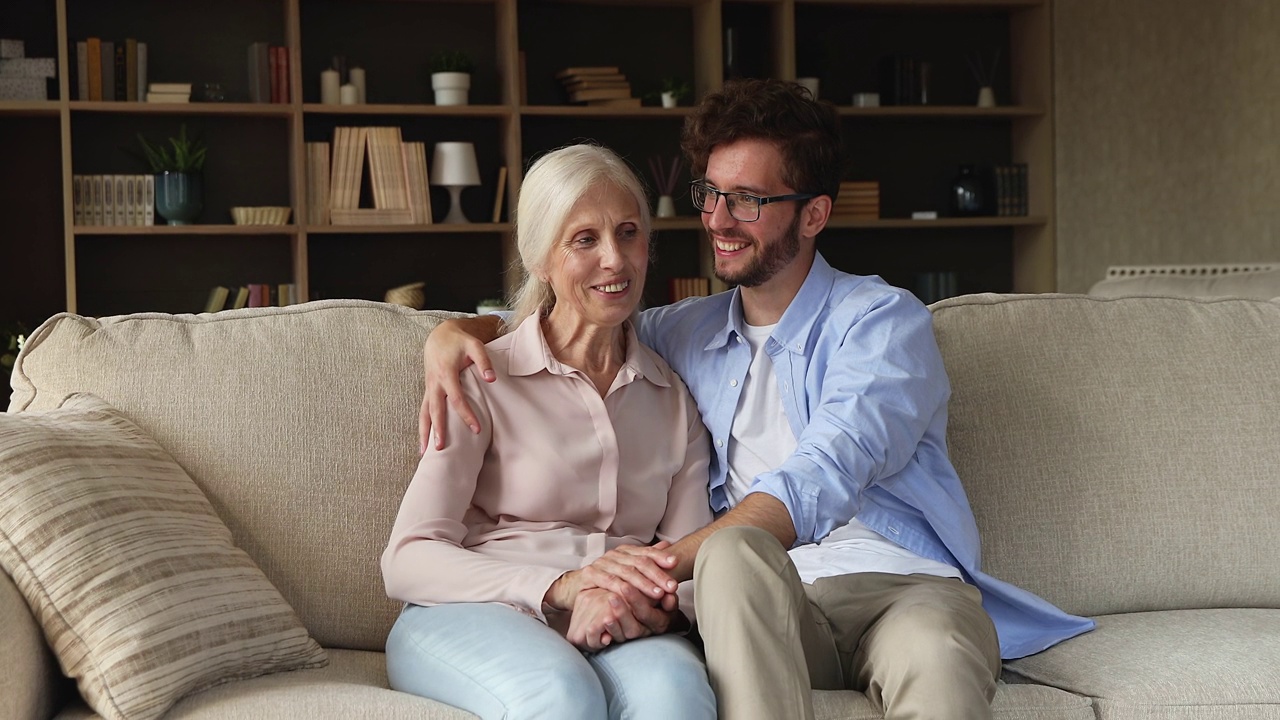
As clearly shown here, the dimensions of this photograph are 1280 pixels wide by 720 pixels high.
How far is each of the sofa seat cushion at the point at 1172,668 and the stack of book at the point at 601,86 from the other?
3.45m

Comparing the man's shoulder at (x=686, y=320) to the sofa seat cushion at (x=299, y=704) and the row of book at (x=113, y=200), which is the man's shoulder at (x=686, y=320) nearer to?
the sofa seat cushion at (x=299, y=704)

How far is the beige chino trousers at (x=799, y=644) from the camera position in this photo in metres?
1.48

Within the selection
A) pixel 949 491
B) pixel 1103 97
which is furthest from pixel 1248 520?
pixel 1103 97

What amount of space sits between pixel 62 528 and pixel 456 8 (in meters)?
3.91

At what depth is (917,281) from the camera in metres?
5.50

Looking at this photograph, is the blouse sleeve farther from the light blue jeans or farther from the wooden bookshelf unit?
the wooden bookshelf unit

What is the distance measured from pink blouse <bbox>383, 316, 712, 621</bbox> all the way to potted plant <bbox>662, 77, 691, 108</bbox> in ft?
10.5

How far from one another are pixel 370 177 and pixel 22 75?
4.03 ft

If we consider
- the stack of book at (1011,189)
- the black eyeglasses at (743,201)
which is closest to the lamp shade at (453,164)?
the stack of book at (1011,189)

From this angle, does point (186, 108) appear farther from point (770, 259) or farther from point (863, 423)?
point (863, 423)

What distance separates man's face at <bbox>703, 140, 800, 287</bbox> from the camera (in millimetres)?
2061

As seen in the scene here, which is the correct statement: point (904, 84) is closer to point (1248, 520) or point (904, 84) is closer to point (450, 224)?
point (450, 224)

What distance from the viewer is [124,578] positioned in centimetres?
158

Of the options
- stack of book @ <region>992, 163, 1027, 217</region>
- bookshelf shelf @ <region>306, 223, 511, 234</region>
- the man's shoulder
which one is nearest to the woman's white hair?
the man's shoulder
